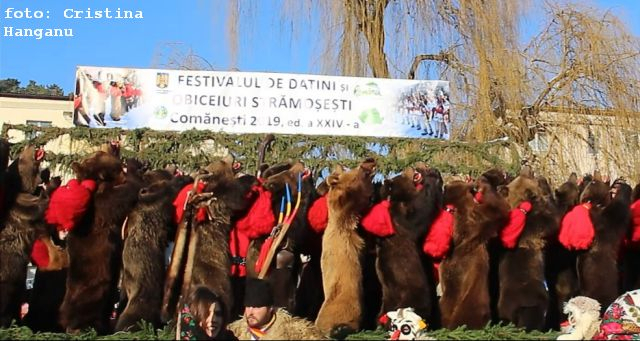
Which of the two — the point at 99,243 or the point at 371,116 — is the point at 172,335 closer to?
the point at 99,243

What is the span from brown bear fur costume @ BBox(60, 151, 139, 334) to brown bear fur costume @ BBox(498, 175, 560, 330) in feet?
10.5

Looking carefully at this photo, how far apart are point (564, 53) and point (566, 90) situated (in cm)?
74

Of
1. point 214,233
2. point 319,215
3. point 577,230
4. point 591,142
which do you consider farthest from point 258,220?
point 591,142

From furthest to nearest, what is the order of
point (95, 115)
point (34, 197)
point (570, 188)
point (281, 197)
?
1. point (95, 115)
2. point (570, 188)
3. point (281, 197)
4. point (34, 197)

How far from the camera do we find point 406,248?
6148 millimetres

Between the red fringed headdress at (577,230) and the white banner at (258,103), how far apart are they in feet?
8.65

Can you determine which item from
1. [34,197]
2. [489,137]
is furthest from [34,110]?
[34,197]

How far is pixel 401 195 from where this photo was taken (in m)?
6.22

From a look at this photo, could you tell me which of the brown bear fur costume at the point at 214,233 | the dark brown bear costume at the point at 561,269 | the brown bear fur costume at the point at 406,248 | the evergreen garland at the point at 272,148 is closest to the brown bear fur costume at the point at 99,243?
the brown bear fur costume at the point at 214,233

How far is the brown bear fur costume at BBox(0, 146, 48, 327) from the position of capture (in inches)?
228

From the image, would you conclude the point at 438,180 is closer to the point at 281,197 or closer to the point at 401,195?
the point at 401,195

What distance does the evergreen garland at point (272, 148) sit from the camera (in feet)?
27.2

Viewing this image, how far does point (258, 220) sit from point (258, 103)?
2893 millimetres

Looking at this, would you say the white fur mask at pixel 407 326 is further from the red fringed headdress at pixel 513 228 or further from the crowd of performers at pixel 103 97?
the crowd of performers at pixel 103 97
